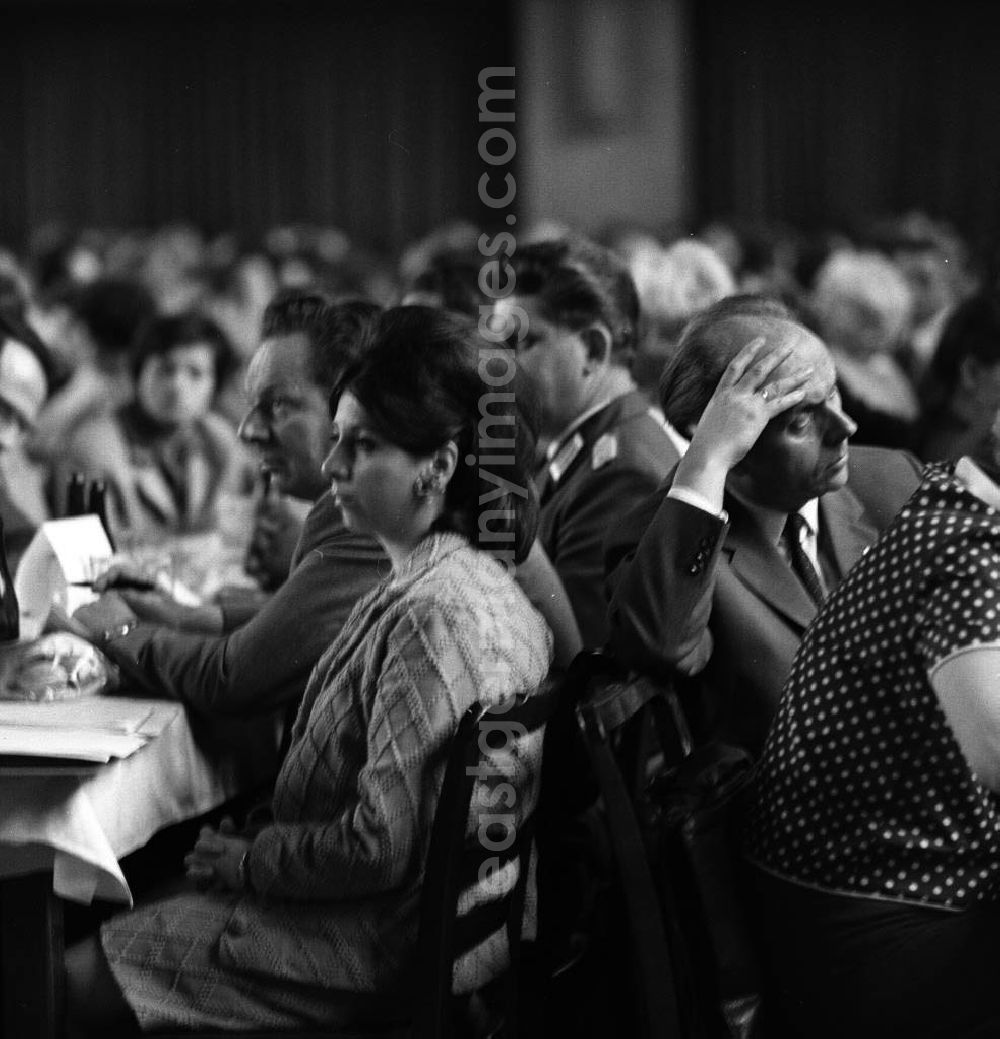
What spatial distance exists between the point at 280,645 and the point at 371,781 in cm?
47

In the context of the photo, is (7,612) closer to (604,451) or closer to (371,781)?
(371,781)

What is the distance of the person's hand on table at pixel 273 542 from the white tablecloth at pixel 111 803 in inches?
28.1

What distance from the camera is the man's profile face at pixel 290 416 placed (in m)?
2.52

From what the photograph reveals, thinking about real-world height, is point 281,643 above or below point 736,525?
below

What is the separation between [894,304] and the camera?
6.37m

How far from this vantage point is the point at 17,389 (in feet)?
10.3

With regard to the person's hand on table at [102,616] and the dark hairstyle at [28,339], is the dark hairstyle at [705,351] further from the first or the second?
the dark hairstyle at [28,339]

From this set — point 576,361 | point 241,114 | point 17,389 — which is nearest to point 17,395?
point 17,389

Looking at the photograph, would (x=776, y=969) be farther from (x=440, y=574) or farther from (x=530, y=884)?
(x=440, y=574)

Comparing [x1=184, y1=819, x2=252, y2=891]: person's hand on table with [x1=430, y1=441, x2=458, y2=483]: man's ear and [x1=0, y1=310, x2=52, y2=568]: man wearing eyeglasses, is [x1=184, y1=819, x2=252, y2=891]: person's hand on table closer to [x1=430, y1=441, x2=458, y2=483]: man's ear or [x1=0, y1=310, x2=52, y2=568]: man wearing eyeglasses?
[x1=430, y1=441, x2=458, y2=483]: man's ear

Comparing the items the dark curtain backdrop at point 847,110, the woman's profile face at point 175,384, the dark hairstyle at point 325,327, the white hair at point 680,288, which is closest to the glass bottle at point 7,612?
the dark hairstyle at point 325,327

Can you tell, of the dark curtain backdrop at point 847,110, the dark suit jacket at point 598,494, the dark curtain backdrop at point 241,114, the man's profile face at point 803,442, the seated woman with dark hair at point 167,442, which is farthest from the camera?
the dark curtain backdrop at point 241,114

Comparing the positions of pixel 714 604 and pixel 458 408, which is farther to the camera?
pixel 714 604

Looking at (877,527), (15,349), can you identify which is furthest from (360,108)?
(877,527)
